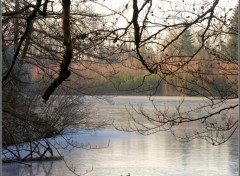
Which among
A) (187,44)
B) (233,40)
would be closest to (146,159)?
(233,40)

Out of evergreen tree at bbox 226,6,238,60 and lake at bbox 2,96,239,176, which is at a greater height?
evergreen tree at bbox 226,6,238,60

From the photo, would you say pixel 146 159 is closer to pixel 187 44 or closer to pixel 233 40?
pixel 233 40

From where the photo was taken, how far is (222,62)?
7.03ft

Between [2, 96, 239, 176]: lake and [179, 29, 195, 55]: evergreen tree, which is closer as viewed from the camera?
[179, 29, 195, 55]: evergreen tree

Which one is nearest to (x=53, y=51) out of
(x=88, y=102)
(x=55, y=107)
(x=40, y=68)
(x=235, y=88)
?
(x=40, y=68)

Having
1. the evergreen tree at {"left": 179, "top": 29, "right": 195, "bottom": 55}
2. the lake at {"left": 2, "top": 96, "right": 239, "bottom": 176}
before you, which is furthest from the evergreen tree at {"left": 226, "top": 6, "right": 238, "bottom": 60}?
the lake at {"left": 2, "top": 96, "right": 239, "bottom": 176}

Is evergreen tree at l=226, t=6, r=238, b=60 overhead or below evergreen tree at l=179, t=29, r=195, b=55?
overhead

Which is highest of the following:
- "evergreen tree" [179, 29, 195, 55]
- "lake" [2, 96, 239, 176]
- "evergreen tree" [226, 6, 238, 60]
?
"evergreen tree" [226, 6, 238, 60]

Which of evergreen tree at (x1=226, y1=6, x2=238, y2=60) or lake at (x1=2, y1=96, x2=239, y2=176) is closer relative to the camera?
evergreen tree at (x1=226, y1=6, x2=238, y2=60)

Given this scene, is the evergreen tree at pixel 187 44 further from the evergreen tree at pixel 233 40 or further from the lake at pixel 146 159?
the lake at pixel 146 159

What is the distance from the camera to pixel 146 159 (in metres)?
4.49

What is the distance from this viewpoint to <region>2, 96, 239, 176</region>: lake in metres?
3.85

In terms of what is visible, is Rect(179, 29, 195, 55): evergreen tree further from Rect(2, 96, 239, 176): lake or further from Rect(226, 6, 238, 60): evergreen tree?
Rect(2, 96, 239, 176): lake

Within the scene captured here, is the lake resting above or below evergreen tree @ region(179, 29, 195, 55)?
below
